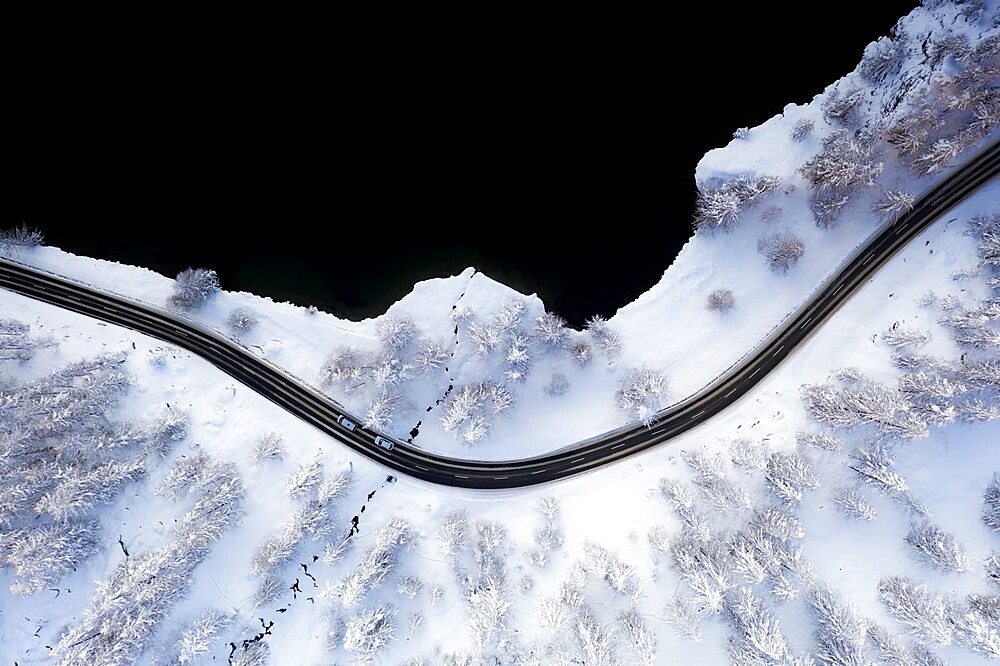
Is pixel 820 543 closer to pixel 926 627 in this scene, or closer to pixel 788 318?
pixel 926 627

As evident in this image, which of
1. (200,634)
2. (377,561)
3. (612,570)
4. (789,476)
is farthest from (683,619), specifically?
(200,634)

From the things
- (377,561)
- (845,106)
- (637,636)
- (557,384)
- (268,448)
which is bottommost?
(637,636)

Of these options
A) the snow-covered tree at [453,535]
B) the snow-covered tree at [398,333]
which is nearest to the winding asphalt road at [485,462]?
the snow-covered tree at [453,535]

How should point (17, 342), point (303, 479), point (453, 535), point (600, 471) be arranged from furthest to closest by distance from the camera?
point (600, 471) < point (303, 479) < point (453, 535) < point (17, 342)

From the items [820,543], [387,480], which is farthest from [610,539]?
[387,480]

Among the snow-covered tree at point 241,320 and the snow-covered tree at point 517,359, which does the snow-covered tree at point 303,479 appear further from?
the snow-covered tree at point 517,359

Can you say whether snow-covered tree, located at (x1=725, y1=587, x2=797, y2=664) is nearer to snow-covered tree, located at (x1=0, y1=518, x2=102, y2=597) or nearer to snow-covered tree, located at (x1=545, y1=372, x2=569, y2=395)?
snow-covered tree, located at (x1=545, y1=372, x2=569, y2=395)

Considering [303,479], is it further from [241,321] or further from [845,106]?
[845,106]
